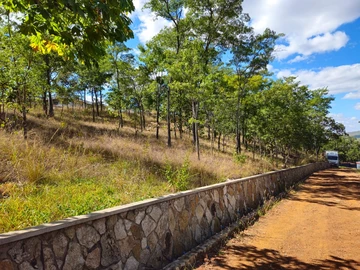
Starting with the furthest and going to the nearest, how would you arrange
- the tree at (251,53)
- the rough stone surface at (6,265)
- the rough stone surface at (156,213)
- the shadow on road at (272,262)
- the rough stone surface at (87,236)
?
the tree at (251,53)
the shadow on road at (272,262)
the rough stone surface at (156,213)
the rough stone surface at (87,236)
the rough stone surface at (6,265)

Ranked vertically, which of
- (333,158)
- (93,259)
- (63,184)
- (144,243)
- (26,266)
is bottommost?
(333,158)

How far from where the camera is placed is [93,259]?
301 cm

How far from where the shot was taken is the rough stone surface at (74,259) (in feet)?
8.97

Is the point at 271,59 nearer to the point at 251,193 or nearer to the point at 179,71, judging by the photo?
the point at 179,71

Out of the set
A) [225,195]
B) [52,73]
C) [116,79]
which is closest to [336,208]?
[225,195]

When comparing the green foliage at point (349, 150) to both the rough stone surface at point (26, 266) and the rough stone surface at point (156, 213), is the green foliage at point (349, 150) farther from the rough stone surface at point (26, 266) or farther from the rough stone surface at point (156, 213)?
the rough stone surface at point (26, 266)

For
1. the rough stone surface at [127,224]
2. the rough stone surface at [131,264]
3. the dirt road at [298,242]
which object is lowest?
the dirt road at [298,242]

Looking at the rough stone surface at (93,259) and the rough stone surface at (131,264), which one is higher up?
the rough stone surface at (93,259)

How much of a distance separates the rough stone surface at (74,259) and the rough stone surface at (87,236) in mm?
83

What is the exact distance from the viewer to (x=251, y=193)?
27.1ft

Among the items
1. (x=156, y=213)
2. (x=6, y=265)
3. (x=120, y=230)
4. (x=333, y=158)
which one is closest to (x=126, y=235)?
(x=120, y=230)

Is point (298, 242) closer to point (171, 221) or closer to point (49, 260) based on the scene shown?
point (171, 221)

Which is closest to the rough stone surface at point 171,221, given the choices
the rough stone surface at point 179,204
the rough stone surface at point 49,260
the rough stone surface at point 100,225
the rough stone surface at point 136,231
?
the rough stone surface at point 179,204

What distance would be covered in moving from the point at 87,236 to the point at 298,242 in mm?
4544
